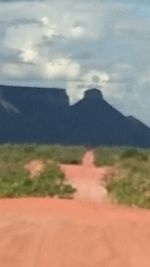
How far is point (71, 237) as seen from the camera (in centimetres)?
1608

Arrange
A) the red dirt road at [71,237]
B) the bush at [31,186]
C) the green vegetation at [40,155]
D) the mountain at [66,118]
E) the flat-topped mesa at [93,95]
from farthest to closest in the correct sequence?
the flat-topped mesa at [93,95] → the mountain at [66,118] → the green vegetation at [40,155] → the bush at [31,186] → the red dirt road at [71,237]

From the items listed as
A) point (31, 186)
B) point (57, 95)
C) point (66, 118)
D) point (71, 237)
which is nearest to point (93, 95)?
point (57, 95)

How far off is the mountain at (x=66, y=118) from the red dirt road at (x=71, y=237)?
10197 centimetres

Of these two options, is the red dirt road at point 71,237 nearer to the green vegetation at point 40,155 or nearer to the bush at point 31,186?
the bush at point 31,186

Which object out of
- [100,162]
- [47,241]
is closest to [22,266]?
[47,241]

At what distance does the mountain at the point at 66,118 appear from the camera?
12376 cm

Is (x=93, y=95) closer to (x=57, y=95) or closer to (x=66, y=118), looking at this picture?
(x=57, y=95)

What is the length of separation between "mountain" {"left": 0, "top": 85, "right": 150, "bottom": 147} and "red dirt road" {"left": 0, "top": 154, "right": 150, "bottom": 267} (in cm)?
→ 10197

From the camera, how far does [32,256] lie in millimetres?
14656

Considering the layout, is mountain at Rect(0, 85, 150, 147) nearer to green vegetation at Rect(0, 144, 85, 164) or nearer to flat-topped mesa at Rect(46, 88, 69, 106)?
flat-topped mesa at Rect(46, 88, 69, 106)

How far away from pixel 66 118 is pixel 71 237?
10853cm

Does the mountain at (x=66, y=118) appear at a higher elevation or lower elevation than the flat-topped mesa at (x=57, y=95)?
lower

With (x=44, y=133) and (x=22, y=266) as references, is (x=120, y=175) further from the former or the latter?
(x=44, y=133)

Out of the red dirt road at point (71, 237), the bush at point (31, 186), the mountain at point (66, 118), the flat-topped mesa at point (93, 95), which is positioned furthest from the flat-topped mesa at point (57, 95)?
the red dirt road at point (71, 237)
